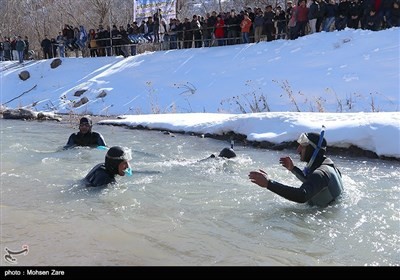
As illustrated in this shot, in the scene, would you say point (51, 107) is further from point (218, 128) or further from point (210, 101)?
point (218, 128)

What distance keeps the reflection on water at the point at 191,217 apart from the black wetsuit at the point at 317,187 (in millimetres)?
148

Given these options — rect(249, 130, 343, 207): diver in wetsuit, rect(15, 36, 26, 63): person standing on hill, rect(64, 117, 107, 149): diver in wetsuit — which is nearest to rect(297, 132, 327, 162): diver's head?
rect(249, 130, 343, 207): diver in wetsuit

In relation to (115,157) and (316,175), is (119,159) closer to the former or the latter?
(115,157)

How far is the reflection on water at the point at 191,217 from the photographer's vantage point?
4.20 m

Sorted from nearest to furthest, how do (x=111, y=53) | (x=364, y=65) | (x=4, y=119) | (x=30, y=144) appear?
(x=30, y=144) → (x=364, y=65) → (x=4, y=119) → (x=111, y=53)

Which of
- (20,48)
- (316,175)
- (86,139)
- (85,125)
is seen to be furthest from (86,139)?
(20,48)

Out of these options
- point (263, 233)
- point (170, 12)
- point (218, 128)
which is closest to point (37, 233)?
point (263, 233)

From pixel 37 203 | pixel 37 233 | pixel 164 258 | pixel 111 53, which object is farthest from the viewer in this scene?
pixel 111 53

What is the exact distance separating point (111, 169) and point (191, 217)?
5.54ft

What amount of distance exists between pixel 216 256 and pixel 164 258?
46 cm

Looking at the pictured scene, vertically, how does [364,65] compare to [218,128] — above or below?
above

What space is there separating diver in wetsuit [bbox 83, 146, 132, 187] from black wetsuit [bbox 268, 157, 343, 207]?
221cm

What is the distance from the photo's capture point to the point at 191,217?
209 inches

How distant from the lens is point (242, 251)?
14.1ft
